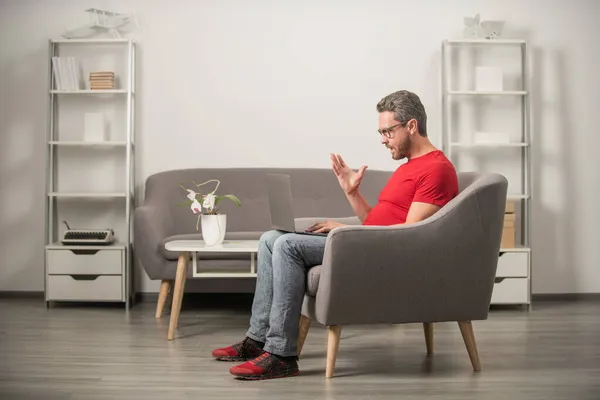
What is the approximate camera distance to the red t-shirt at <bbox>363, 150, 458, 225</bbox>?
3242mm

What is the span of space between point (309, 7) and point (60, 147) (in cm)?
202

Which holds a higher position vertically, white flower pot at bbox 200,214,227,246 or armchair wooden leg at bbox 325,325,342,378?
white flower pot at bbox 200,214,227,246

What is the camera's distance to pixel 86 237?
5.20 meters

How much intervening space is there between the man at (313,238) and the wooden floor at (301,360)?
12 cm

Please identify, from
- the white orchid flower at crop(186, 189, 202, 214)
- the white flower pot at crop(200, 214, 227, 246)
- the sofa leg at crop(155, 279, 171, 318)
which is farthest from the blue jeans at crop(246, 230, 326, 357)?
the sofa leg at crop(155, 279, 171, 318)

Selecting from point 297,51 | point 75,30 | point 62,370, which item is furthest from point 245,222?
point 62,370

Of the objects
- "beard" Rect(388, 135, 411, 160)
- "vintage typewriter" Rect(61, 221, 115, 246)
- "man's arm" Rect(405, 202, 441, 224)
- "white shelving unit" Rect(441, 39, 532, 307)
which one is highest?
"white shelving unit" Rect(441, 39, 532, 307)

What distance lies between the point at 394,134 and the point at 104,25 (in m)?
2.86

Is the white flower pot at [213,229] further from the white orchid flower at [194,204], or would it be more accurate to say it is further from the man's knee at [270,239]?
the man's knee at [270,239]

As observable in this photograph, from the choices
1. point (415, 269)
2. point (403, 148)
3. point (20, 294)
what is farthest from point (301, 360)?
point (20, 294)

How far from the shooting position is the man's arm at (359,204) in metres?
3.60

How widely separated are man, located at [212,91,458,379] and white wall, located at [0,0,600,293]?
7.22 feet

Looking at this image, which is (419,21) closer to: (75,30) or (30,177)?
(75,30)

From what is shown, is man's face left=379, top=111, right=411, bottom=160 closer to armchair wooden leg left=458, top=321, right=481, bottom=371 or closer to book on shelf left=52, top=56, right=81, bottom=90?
armchair wooden leg left=458, top=321, right=481, bottom=371
